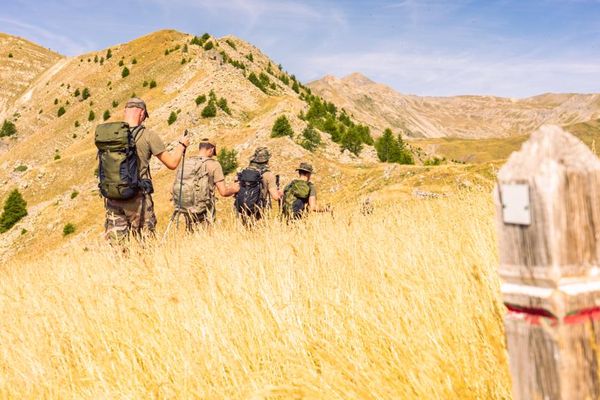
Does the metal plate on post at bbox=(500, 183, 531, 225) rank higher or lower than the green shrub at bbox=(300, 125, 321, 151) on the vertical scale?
lower

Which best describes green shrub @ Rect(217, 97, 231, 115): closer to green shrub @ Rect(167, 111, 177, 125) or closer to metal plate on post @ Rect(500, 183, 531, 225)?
green shrub @ Rect(167, 111, 177, 125)

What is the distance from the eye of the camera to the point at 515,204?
131 centimetres

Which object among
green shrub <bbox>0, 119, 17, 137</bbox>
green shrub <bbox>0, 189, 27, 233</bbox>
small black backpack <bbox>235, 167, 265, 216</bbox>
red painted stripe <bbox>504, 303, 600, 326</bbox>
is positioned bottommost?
green shrub <bbox>0, 189, 27, 233</bbox>

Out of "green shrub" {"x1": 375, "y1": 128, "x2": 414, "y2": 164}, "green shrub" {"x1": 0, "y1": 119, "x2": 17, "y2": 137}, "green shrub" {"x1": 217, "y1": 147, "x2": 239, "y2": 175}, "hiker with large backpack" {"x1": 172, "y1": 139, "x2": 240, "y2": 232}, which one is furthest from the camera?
"green shrub" {"x1": 0, "y1": 119, "x2": 17, "y2": 137}

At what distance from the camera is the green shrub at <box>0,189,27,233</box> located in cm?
3020

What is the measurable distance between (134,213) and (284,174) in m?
17.1

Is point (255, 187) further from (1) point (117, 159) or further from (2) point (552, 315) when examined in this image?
(2) point (552, 315)

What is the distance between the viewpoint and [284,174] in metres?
23.6

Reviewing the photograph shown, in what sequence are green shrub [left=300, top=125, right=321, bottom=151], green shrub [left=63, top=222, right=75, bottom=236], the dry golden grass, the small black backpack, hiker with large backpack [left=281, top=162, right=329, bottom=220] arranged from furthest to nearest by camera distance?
green shrub [left=300, top=125, right=321, bottom=151] < green shrub [left=63, top=222, right=75, bottom=236] < the small black backpack < hiker with large backpack [left=281, top=162, right=329, bottom=220] < the dry golden grass

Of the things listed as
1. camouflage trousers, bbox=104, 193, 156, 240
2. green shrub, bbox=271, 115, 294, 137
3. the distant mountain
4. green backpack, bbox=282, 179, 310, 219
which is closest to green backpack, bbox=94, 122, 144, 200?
camouflage trousers, bbox=104, 193, 156, 240

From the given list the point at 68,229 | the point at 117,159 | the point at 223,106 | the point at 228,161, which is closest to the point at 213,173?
the point at 117,159

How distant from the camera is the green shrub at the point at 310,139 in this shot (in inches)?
1061

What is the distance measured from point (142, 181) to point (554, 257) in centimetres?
587

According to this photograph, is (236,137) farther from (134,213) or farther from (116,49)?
(116,49)
